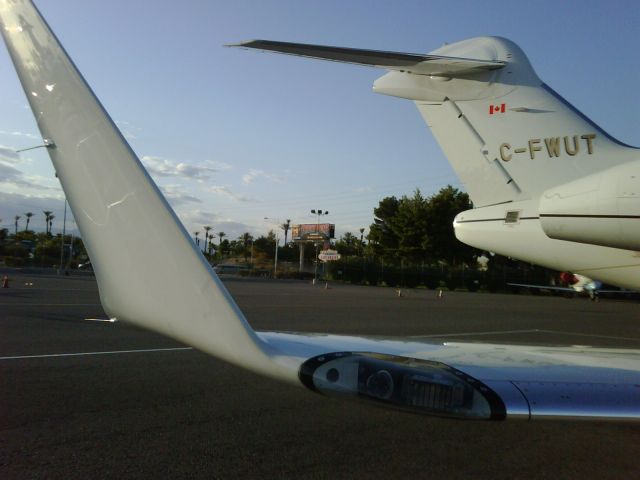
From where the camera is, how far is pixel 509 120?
25.3 ft

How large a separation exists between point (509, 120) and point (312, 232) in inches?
3135

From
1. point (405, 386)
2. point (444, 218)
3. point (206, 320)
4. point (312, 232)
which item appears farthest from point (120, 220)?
point (312, 232)

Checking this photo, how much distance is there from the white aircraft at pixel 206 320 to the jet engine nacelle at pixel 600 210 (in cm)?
387

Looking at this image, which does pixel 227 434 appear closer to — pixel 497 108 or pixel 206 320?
pixel 206 320

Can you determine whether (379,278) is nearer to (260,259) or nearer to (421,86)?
(421,86)

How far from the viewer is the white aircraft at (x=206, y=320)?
1842 mm

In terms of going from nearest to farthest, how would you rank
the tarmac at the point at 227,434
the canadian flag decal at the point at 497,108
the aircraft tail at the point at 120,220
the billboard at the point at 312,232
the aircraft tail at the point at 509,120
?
1. the aircraft tail at the point at 120,220
2. the tarmac at the point at 227,434
3. the aircraft tail at the point at 509,120
4. the canadian flag decal at the point at 497,108
5. the billboard at the point at 312,232

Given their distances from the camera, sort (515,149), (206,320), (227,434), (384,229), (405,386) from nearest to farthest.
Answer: (405,386), (206,320), (227,434), (515,149), (384,229)

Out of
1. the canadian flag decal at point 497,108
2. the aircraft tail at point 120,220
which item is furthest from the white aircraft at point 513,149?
the aircraft tail at point 120,220

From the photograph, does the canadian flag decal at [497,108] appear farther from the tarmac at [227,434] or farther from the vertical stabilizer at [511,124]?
the tarmac at [227,434]

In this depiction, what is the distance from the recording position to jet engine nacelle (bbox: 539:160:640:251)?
622cm

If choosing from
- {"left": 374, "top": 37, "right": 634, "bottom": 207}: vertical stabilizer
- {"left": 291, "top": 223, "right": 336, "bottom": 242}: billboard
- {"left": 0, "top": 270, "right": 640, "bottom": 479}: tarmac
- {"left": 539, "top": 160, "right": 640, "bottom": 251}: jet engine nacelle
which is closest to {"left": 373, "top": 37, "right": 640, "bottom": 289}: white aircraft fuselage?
{"left": 374, "top": 37, "right": 634, "bottom": 207}: vertical stabilizer

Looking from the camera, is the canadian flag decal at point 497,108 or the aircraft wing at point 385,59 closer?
the aircraft wing at point 385,59

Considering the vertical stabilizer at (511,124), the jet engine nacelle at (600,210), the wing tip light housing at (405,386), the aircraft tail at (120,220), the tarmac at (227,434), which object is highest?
the vertical stabilizer at (511,124)
